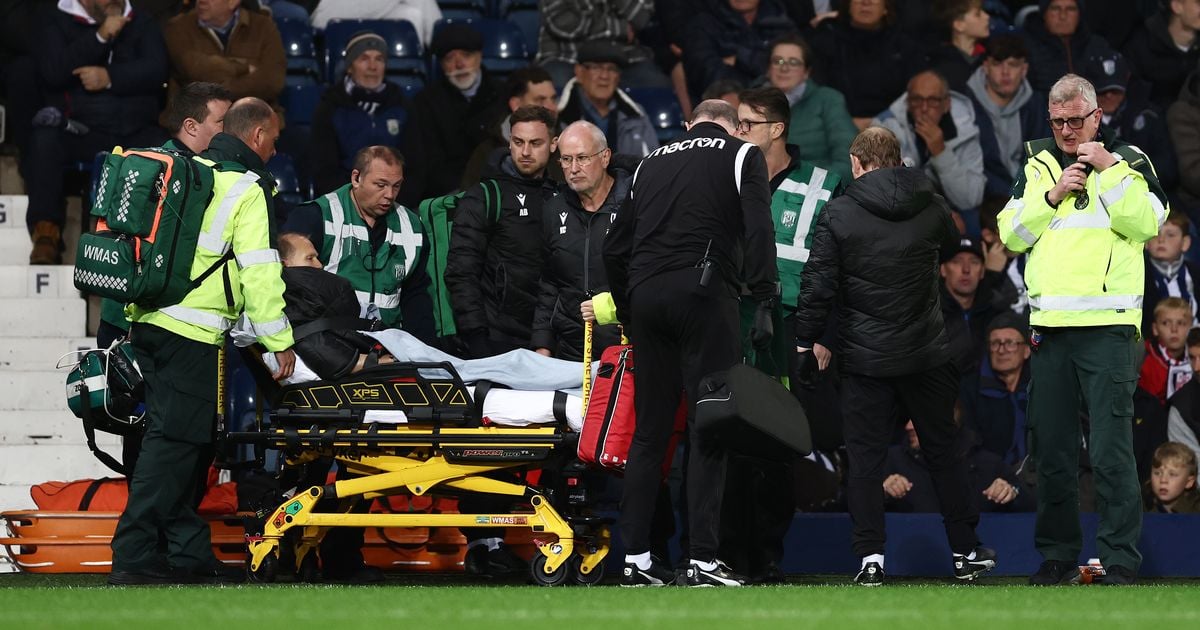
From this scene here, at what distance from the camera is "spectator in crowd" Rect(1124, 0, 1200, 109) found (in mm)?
13305

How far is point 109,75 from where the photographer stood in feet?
36.0

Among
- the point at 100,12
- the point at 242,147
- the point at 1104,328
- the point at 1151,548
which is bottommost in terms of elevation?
the point at 1151,548

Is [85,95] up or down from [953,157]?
up

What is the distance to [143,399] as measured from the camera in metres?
7.61

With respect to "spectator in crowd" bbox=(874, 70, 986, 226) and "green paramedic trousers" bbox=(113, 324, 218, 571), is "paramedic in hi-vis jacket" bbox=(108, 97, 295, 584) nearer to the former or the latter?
"green paramedic trousers" bbox=(113, 324, 218, 571)

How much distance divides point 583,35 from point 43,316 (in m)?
4.13

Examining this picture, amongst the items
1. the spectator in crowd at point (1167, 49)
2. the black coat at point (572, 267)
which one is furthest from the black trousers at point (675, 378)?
the spectator in crowd at point (1167, 49)

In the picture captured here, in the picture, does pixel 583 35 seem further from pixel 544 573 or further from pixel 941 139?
pixel 544 573

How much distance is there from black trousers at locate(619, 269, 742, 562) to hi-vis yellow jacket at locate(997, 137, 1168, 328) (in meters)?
1.35

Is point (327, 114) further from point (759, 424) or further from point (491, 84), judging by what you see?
point (759, 424)

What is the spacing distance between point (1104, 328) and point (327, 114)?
5.56 meters

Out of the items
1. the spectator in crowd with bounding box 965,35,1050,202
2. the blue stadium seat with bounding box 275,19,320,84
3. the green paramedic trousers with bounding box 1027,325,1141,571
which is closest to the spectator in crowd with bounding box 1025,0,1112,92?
the spectator in crowd with bounding box 965,35,1050,202

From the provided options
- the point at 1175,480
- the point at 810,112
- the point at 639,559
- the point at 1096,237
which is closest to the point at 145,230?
the point at 639,559

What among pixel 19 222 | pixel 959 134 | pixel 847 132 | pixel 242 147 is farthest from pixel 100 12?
pixel 959 134
